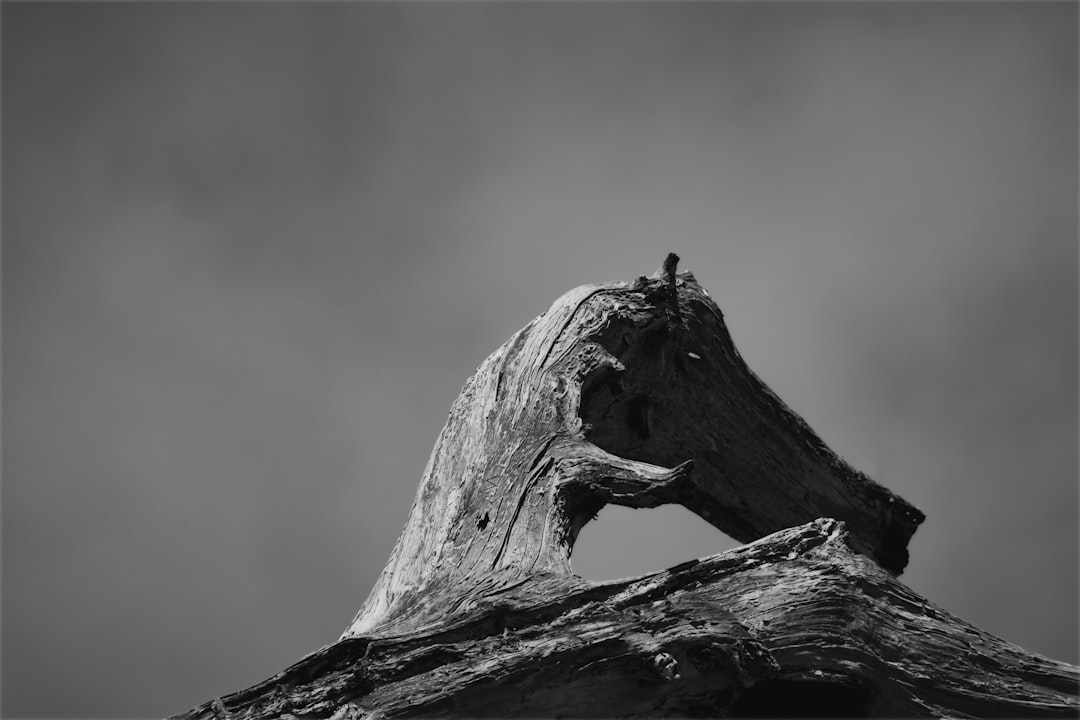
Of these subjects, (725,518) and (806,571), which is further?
(725,518)

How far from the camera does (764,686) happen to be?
190 inches

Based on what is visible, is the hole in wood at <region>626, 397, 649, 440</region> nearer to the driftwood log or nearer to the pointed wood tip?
the driftwood log

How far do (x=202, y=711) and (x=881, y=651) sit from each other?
2689 millimetres

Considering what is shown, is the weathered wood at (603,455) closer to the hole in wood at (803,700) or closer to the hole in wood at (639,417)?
the hole in wood at (639,417)

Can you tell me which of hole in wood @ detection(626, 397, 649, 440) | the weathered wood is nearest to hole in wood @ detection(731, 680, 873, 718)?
the weathered wood

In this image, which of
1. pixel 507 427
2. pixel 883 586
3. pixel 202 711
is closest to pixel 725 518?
pixel 507 427

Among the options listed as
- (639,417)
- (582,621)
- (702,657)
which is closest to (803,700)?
(702,657)

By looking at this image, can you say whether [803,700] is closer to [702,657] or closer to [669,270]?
[702,657]

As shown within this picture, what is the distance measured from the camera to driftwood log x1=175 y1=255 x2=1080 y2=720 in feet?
14.3

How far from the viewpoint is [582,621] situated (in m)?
4.60

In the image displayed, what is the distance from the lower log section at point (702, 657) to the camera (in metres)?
4.32

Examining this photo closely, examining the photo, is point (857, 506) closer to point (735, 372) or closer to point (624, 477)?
point (735, 372)

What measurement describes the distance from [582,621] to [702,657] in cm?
49

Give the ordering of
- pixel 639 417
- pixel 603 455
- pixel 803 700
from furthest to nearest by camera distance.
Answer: pixel 639 417 → pixel 603 455 → pixel 803 700
